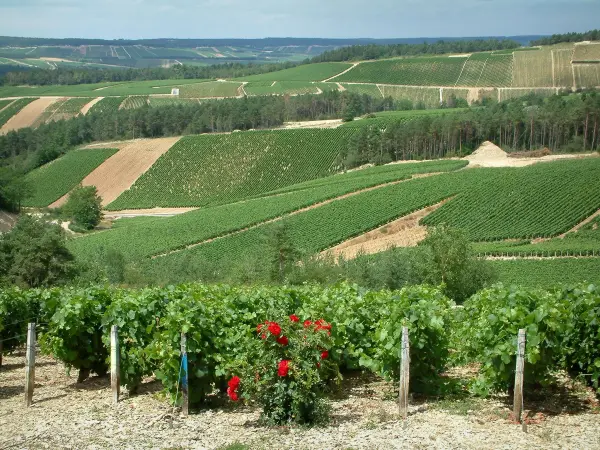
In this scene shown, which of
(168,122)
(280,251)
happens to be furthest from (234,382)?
(168,122)

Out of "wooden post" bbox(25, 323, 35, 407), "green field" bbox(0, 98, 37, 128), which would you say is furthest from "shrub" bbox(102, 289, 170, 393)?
"green field" bbox(0, 98, 37, 128)

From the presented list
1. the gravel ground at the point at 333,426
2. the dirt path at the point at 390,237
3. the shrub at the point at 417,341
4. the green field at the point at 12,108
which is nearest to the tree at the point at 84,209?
the dirt path at the point at 390,237

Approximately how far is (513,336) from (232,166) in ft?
366

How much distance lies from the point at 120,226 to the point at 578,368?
85.4 meters

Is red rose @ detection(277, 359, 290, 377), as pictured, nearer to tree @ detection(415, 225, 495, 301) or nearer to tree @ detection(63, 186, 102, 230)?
tree @ detection(415, 225, 495, 301)

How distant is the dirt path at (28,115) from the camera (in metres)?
176

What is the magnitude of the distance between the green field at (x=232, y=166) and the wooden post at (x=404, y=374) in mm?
98016

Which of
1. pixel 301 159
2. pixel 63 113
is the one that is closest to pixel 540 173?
pixel 301 159

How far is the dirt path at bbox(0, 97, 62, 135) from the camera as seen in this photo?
176 meters

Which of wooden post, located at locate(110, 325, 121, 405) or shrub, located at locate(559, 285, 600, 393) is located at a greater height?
shrub, located at locate(559, 285, 600, 393)

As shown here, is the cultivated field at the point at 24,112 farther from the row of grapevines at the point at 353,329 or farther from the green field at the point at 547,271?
the row of grapevines at the point at 353,329

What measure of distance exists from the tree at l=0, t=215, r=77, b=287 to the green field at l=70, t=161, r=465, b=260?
19737mm

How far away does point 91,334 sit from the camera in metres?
15.8

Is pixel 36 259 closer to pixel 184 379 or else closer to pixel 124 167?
pixel 184 379
